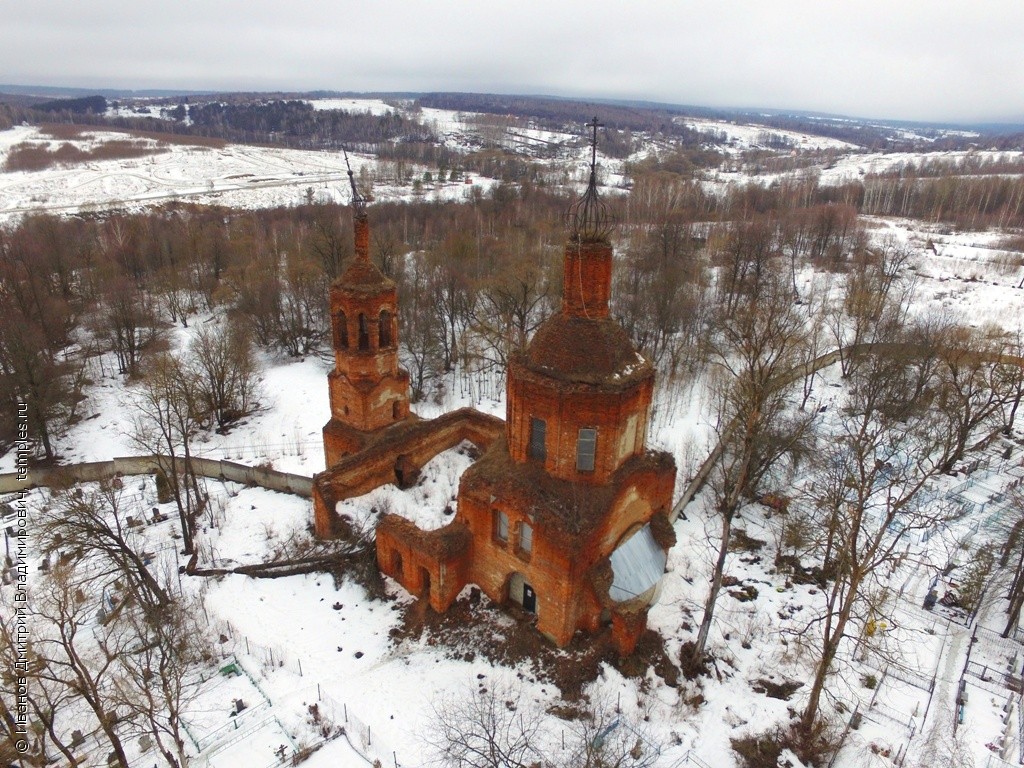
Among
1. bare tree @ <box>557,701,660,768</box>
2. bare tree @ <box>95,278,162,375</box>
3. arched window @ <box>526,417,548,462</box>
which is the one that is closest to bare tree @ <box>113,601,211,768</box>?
bare tree @ <box>557,701,660,768</box>

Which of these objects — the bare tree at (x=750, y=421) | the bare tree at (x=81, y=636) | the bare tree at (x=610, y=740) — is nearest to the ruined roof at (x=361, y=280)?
the bare tree at (x=81, y=636)

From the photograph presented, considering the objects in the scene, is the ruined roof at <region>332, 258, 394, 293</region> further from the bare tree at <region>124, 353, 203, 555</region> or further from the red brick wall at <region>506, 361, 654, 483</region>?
the bare tree at <region>124, 353, 203, 555</region>

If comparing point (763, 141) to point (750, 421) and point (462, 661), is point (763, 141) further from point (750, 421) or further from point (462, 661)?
point (462, 661)

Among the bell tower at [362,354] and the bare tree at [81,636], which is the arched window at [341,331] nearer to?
the bell tower at [362,354]

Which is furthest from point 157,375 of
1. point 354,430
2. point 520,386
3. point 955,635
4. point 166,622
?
point 955,635

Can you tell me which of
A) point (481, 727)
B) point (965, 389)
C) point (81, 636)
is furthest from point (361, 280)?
point (965, 389)

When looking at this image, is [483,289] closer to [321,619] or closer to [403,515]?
[403,515]
